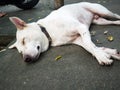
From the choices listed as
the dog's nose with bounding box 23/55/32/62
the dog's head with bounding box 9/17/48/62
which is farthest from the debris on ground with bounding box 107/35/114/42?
the dog's nose with bounding box 23/55/32/62

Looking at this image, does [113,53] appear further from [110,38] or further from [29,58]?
[29,58]

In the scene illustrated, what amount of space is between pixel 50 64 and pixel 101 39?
36.6 inches

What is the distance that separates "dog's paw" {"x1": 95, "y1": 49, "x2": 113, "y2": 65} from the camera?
3101 mm

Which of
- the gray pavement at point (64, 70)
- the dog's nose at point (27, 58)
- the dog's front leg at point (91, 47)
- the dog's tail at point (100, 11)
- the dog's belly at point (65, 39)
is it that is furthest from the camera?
the dog's tail at point (100, 11)

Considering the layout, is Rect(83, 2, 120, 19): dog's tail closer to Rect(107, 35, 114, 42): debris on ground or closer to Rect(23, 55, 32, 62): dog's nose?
Rect(107, 35, 114, 42): debris on ground

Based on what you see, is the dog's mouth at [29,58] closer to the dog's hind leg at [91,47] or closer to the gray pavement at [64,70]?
the gray pavement at [64,70]

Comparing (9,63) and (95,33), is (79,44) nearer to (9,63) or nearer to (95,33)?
(95,33)

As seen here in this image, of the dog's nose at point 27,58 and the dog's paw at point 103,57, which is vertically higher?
the dog's paw at point 103,57

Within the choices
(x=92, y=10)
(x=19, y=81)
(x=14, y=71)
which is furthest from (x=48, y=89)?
(x=92, y=10)

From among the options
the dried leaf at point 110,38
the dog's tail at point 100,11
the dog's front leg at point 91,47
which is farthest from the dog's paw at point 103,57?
the dog's tail at point 100,11

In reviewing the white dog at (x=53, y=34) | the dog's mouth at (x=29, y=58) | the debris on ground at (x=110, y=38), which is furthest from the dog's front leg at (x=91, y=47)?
the dog's mouth at (x=29, y=58)

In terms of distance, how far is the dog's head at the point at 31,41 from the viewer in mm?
3583

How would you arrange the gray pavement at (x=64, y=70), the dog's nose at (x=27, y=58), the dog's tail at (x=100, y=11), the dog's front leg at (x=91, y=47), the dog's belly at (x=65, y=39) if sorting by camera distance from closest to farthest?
the gray pavement at (x=64, y=70)
the dog's front leg at (x=91, y=47)
the dog's nose at (x=27, y=58)
the dog's belly at (x=65, y=39)
the dog's tail at (x=100, y=11)

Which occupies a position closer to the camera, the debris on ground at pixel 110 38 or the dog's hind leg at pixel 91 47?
the dog's hind leg at pixel 91 47
